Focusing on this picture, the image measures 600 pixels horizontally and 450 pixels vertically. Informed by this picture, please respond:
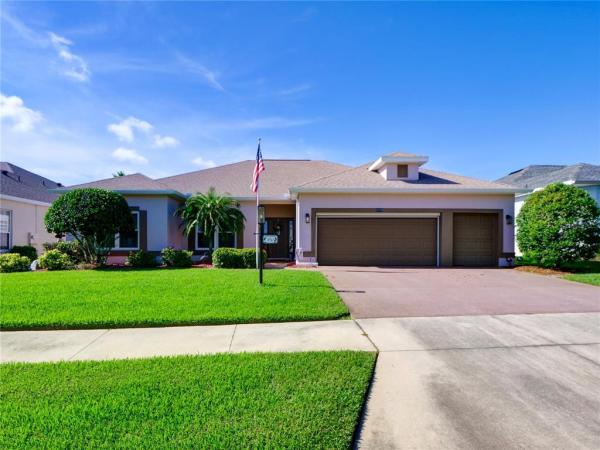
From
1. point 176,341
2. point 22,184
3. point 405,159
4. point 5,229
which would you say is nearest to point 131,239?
point 5,229

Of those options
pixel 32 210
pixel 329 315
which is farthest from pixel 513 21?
Result: pixel 32 210

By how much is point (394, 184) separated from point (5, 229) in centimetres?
1838

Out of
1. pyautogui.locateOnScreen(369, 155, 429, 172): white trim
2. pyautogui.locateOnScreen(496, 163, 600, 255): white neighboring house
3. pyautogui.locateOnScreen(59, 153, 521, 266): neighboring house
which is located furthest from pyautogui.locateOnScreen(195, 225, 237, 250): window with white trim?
pyautogui.locateOnScreen(496, 163, 600, 255): white neighboring house

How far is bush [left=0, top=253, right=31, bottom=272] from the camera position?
36.4 feet

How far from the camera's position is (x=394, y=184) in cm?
1386

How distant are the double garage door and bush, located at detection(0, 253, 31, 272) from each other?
11361mm

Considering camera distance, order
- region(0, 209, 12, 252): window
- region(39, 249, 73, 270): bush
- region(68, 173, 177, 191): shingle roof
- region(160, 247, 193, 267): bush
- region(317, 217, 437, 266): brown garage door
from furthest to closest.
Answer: region(0, 209, 12, 252): window → region(317, 217, 437, 266): brown garage door → region(68, 173, 177, 191): shingle roof → region(160, 247, 193, 267): bush → region(39, 249, 73, 270): bush

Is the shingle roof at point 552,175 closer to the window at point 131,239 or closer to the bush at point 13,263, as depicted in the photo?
the window at point 131,239

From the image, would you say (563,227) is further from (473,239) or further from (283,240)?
(283,240)

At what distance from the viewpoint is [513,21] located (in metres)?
9.28

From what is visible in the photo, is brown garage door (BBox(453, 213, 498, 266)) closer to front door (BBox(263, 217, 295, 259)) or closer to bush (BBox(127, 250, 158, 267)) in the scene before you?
front door (BBox(263, 217, 295, 259))

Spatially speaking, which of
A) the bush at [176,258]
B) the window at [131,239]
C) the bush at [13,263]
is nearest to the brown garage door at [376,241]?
the bush at [176,258]

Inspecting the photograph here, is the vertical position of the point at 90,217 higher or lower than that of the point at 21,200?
lower

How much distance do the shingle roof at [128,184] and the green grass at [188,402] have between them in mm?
11058
